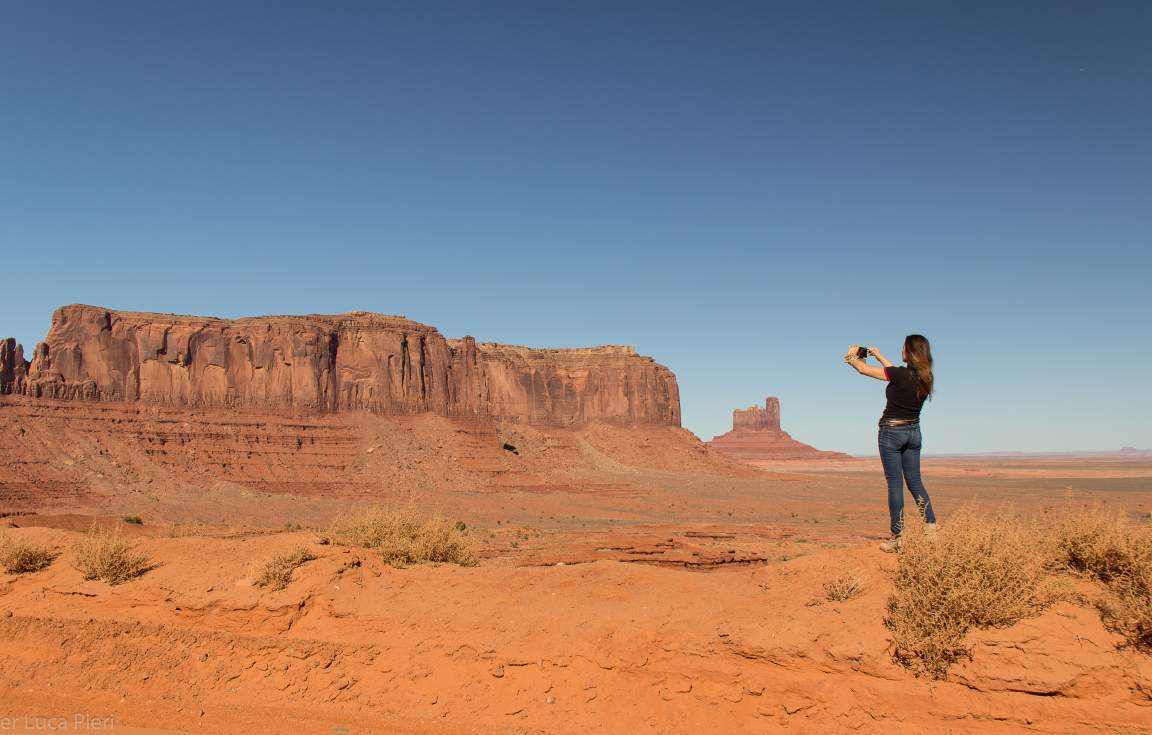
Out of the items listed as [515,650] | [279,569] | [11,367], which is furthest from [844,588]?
[11,367]

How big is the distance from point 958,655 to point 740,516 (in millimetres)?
40754

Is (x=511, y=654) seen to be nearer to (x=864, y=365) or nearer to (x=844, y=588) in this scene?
(x=844, y=588)

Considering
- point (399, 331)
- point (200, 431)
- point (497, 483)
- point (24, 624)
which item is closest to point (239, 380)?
point (200, 431)

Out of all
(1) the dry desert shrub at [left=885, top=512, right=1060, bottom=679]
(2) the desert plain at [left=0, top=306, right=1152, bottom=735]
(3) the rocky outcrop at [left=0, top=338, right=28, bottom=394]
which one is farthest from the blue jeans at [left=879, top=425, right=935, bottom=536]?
(3) the rocky outcrop at [left=0, top=338, right=28, bottom=394]

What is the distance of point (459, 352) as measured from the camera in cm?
8588

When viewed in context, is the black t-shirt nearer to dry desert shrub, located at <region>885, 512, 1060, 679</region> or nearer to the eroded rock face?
dry desert shrub, located at <region>885, 512, 1060, 679</region>

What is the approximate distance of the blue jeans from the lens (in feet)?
24.0

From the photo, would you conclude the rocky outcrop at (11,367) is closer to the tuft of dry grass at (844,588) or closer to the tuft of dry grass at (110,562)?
→ the tuft of dry grass at (110,562)

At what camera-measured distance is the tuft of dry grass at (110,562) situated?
33.7ft

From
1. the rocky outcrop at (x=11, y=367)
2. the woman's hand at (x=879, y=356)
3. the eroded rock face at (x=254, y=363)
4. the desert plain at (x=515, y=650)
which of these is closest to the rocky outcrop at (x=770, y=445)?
the eroded rock face at (x=254, y=363)

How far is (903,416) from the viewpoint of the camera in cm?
745

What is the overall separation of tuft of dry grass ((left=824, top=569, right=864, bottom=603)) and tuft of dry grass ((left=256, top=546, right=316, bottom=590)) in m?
6.01

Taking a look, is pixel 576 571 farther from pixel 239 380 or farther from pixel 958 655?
pixel 239 380

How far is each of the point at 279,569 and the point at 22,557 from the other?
4.68 m
